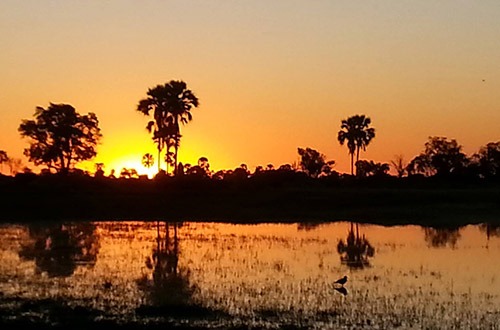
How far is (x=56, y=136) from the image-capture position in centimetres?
7906

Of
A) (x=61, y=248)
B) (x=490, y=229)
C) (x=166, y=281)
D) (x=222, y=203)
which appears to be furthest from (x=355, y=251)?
(x=222, y=203)

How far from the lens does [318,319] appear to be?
1562 cm

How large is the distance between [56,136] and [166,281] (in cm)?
6159

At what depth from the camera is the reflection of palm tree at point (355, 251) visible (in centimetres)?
2586

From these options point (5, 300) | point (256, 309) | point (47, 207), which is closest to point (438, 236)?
point (256, 309)

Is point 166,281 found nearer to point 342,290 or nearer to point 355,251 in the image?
point 342,290

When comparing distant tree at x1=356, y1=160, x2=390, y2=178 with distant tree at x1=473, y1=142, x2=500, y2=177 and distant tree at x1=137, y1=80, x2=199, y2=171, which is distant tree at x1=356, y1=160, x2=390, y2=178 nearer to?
distant tree at x1=473, y1=142, x2=500, y2=177

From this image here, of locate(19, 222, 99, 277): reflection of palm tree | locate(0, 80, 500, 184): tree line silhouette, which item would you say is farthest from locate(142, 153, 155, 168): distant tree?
locate(19, 222, 99, 277): reflection of palm tree

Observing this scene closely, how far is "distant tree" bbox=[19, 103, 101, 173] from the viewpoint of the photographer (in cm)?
7844

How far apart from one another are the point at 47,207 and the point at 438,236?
28676 mm

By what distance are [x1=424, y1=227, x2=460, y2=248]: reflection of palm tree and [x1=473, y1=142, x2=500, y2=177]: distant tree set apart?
55.6 metres

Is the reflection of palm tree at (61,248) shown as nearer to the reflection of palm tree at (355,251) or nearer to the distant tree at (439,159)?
the reflection of palm tree at (355,251)

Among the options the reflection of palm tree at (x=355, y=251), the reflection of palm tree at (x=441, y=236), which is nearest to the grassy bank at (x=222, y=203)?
the reflection of palm tree at (x=441, y=236)

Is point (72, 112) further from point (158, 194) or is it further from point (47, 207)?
point (47, 207)
